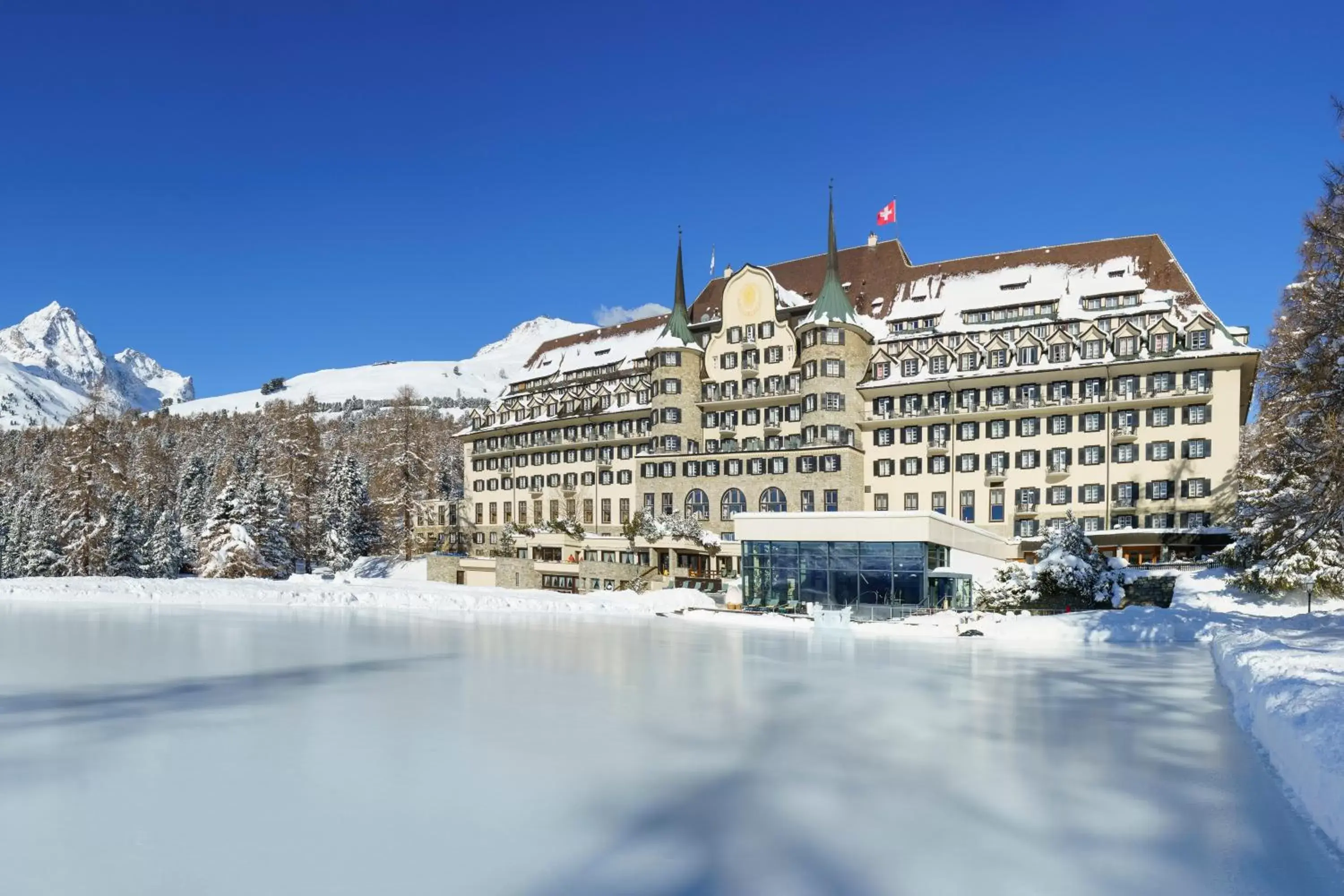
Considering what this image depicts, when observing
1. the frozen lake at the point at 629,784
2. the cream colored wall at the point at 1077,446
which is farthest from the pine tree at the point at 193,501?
the frozen lake at the point at 629,784

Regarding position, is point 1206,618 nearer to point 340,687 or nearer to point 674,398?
point 340,687

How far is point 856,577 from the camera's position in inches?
1598

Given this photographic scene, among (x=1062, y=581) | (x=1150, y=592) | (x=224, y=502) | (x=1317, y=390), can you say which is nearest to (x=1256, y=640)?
(x=1317, y=390)

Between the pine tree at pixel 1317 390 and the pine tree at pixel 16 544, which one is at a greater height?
the pine tree at pixel 1317 390

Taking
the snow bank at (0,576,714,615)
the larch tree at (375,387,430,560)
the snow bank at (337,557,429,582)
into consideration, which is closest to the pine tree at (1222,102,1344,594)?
the snow bank at (0,576,714,615)

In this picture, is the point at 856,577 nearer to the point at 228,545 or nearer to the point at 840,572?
the point at 840,572

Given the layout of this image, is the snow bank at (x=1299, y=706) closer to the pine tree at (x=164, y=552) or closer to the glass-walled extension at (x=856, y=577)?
the glass-walled extension at (x=856, y=577)

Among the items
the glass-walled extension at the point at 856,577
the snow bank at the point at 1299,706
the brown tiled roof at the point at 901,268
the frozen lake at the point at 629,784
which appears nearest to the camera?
the frozen lake at the point at 629,784

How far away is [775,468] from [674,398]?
1019 centimetres

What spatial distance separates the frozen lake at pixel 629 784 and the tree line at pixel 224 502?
43401mm

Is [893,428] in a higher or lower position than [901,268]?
lower

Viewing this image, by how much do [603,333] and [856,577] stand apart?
47.4m

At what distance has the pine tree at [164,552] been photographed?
2378 inches

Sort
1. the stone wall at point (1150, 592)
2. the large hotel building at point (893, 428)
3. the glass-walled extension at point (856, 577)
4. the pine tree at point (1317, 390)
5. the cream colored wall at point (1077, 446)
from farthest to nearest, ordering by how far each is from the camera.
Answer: the cream colored wall at point (1077, 446) < the large hotel building at point (893, 428) < the glass-walled extension at point (856, 577) < the stone wall at point (1150, 592) < the pine tree at point (1317, 390)
